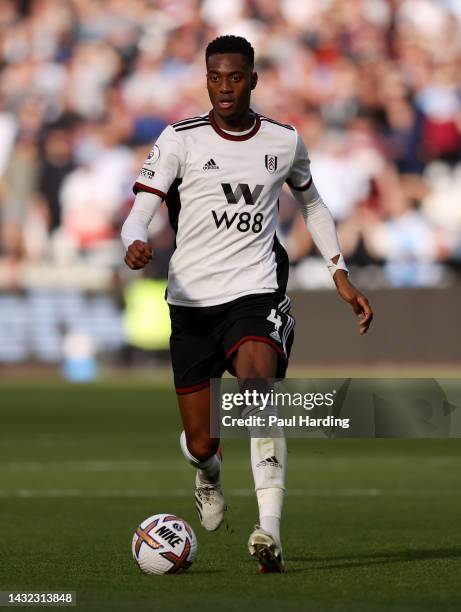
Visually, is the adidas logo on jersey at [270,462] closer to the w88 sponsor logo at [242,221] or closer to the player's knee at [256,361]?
the player's knee at [256,361]

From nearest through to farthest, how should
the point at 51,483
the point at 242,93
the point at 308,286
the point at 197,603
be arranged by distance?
1. the point at 197,603
2. the point at 242,93
3. the point at 51,483
4. the point at 308,286

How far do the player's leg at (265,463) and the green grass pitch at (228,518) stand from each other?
14 centimetres

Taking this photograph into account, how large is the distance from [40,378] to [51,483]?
1336cm

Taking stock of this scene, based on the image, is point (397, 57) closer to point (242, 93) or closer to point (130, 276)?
point (130, 276)

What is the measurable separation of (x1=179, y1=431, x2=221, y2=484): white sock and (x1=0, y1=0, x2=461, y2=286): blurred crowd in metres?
15.4

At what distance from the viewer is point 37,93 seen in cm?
2555

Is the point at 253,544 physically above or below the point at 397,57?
below

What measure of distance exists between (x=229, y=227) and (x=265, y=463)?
3.90ft

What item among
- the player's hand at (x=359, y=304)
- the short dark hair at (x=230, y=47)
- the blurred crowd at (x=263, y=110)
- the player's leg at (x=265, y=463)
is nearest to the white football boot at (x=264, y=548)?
the player's leg at (x=265, y=463)

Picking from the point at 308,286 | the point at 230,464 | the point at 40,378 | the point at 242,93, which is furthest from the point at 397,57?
the point at 242,93

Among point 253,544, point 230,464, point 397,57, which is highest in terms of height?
point 397,57

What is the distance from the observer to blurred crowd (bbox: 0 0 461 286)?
23609mm

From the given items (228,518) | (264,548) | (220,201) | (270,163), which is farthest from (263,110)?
(264,548)

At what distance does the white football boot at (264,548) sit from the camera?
6328 millimetres
